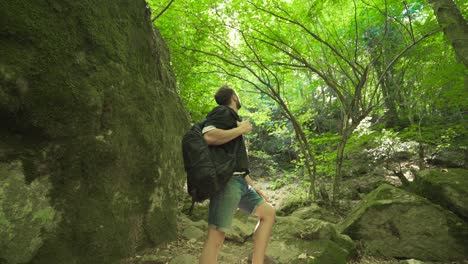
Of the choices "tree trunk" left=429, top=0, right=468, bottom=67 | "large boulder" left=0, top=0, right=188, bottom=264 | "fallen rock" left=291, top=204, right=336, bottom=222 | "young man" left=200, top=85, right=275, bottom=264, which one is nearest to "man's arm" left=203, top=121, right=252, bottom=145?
"young man" left=200, top=85, right=275, bottom=264

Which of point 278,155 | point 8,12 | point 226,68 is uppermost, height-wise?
point 226,68

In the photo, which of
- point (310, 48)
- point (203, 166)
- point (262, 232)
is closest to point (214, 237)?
point (262, 232)

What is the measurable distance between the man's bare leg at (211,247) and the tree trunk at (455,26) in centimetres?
552

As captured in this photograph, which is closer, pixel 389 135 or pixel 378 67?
pixel 389 135

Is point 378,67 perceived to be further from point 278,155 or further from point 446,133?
point 278,155

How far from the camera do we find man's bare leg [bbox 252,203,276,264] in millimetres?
2375

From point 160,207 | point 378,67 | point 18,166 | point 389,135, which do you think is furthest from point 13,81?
point 378,67

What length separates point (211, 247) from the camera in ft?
7.06

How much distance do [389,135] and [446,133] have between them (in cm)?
145

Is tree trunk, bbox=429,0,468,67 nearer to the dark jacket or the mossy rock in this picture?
the dark jacket

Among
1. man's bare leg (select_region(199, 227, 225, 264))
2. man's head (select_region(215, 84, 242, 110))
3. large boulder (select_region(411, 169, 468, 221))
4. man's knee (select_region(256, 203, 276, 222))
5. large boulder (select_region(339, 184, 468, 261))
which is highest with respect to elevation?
man's head (select_region(215, 84, 242, 110))

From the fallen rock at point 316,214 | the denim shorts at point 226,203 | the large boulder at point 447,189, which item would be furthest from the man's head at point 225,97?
the large boulder at point 447,189

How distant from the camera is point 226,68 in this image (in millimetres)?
7844

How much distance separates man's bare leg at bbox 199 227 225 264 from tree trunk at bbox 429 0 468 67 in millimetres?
5519
